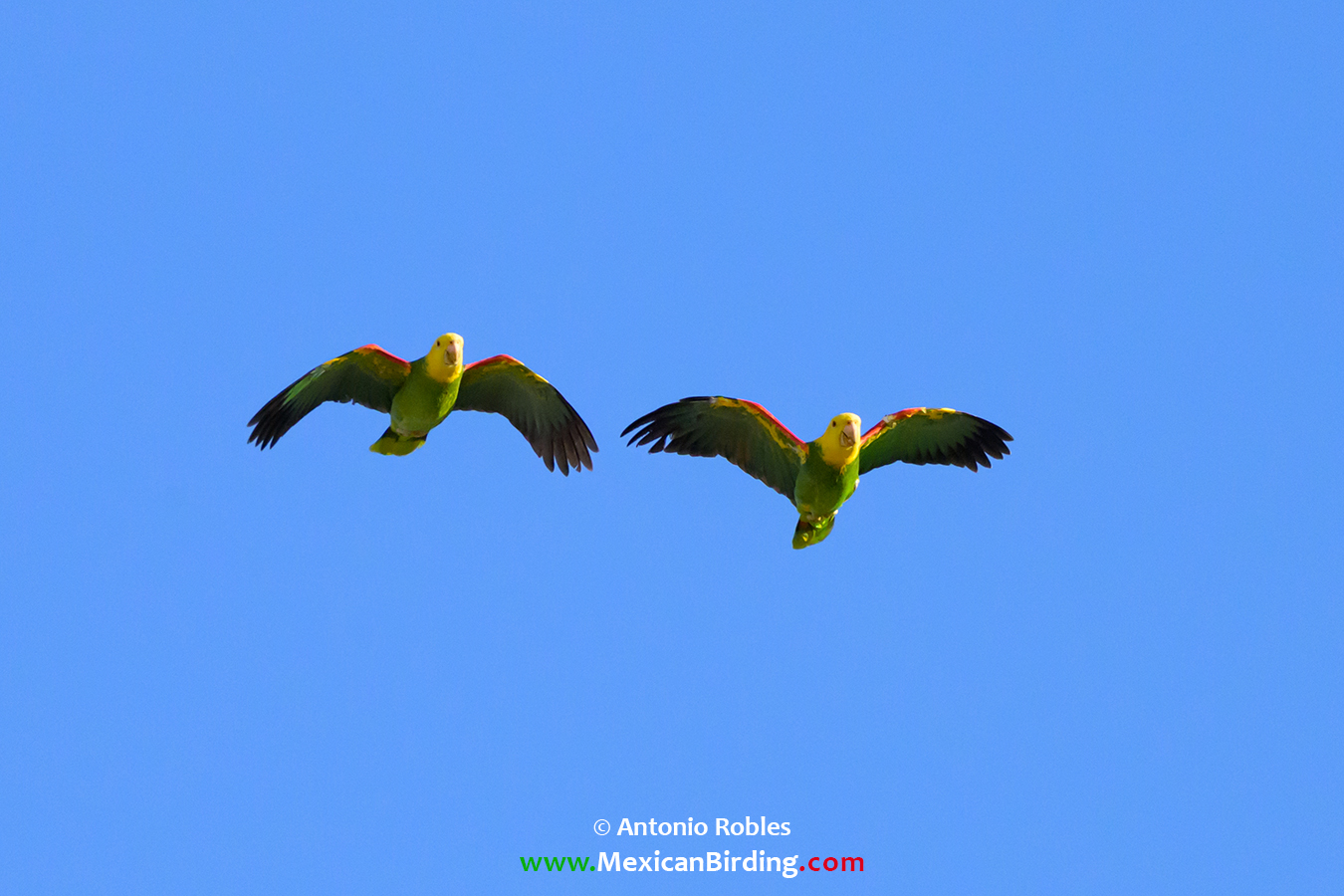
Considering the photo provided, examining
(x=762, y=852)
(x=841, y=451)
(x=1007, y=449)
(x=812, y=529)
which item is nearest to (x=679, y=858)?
(x=762, y=852)

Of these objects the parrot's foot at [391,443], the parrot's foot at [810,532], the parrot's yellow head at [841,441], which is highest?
the parrot's foot at [391,443]

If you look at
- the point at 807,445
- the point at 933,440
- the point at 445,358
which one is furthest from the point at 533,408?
the point at 933,440

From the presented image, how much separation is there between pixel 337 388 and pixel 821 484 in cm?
583

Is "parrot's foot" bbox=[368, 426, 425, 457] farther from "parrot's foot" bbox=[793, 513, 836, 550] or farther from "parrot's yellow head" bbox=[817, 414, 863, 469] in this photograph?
"parrot's yellow head" bbox=[817, 414, 863, 469]

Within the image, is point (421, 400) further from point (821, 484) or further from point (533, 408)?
point (821, 484)

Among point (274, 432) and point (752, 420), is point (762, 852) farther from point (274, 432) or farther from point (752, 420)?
point (274, 432)

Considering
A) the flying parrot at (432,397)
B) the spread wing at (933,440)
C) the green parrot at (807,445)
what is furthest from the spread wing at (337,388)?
the spread wing at (933,440)

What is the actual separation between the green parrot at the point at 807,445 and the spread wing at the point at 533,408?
101 cm

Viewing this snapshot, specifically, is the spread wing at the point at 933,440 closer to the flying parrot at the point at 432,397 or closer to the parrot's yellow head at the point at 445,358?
the flying parrot at the point at 432,397

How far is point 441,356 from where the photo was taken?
15492mm

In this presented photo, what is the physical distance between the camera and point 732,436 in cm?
1599

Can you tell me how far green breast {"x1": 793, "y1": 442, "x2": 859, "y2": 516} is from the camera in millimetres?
14914

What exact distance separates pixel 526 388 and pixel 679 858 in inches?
226

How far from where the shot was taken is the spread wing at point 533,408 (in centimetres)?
1636
